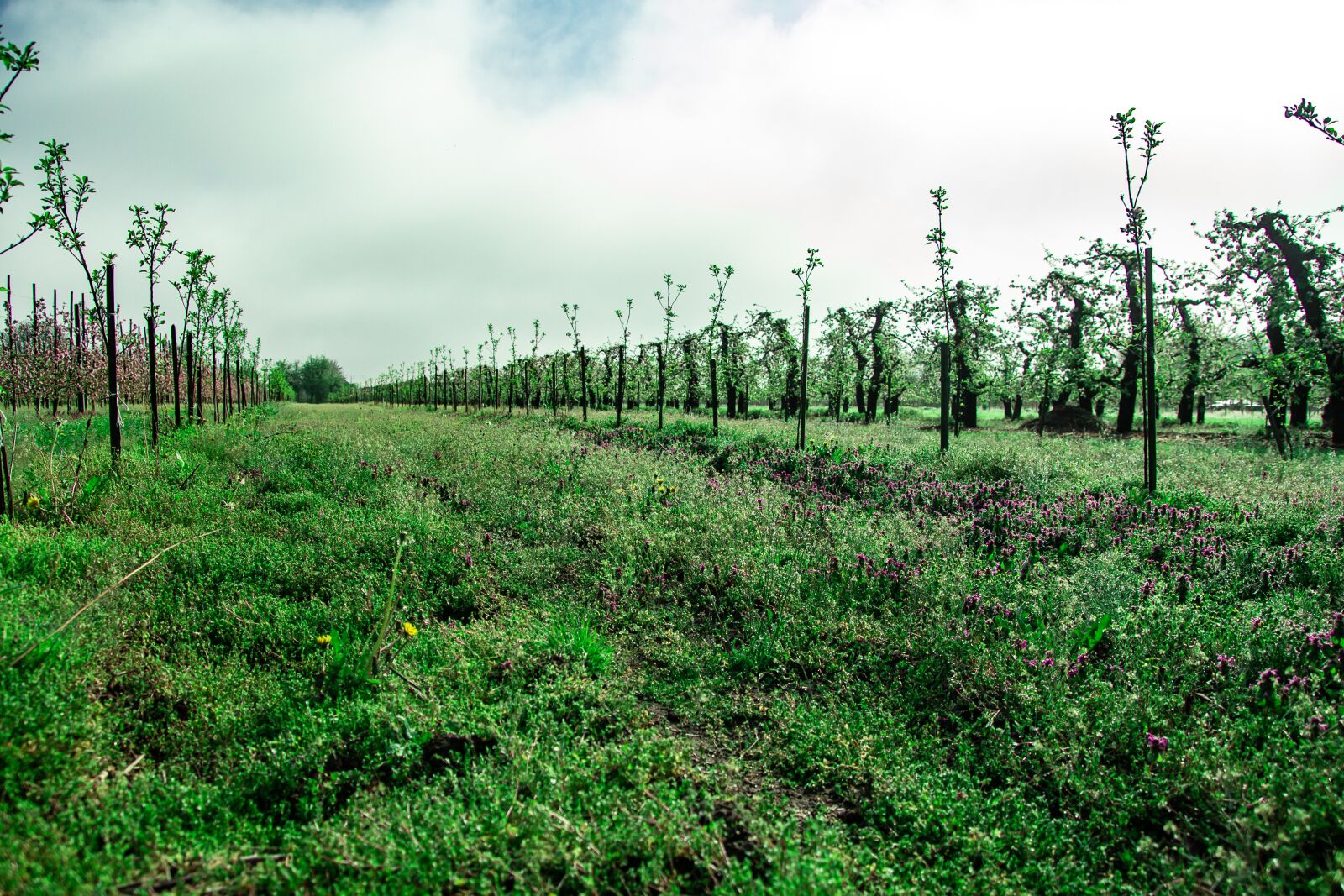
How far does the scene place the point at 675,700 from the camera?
3.96 metres

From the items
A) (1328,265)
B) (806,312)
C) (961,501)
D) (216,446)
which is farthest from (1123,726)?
(1328,265)

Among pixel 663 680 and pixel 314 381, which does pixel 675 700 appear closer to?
pixel 663 680

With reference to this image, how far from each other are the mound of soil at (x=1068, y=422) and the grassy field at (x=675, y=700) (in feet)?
77.2

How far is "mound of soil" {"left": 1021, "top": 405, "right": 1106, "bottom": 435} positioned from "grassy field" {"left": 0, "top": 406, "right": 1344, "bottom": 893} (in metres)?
23.5

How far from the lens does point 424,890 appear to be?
7.60 feet

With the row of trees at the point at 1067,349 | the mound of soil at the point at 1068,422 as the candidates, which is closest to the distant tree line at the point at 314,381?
the row of trees at the point at 1067,349

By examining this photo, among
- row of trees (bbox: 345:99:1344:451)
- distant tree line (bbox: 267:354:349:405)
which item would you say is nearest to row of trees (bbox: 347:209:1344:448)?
row of trees (bbox: 345:99:1344:451)

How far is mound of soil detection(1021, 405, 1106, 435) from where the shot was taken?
28.3 metres

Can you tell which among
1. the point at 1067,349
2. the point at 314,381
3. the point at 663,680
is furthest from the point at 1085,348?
the point at 314,381

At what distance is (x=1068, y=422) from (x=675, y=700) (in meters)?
32.9

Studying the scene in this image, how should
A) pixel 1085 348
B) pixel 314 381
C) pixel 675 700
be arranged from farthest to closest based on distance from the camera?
pixel 314 381
pixel 1085 348
pixel 675 700

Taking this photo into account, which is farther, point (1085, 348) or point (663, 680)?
point (1085, 348)

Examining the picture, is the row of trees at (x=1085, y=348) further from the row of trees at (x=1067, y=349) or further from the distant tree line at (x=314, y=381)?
the distant tree line at (x=314, y=381)

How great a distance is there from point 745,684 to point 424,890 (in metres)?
2.44
